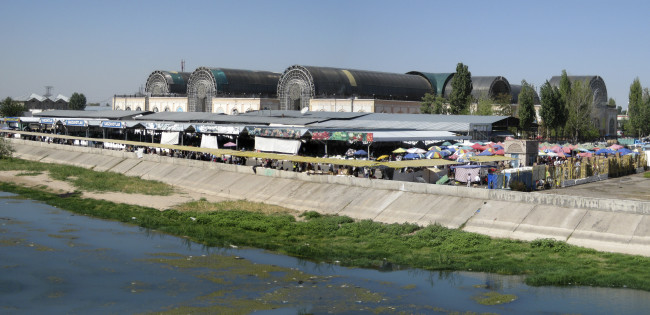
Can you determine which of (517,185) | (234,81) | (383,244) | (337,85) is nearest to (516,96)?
(337,85)

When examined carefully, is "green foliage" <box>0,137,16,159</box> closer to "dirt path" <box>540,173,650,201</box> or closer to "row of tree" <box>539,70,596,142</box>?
"dirt path" <box>540,173,650,201</box>

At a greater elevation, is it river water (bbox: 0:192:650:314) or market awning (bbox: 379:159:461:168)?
market awning (bbox: 379:159:461:168)

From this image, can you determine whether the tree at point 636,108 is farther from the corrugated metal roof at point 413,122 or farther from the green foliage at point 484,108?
the corrugated metal roof at point 413,122

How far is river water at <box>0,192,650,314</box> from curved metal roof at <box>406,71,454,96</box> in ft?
271

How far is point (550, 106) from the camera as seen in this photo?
101625 millimetres

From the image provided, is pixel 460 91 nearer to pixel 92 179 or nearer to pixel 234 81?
pixel 234 81

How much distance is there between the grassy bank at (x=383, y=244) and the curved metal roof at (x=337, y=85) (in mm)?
55208

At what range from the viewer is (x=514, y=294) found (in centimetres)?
2938

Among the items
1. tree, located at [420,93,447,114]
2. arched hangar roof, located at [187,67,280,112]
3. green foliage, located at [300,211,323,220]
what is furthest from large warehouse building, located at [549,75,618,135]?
green foliage, located at [300,211,323,220]

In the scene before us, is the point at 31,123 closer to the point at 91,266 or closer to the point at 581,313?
the point at 91,266

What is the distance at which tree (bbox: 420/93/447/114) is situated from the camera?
10488cm

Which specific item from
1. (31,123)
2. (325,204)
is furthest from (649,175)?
(31,123)

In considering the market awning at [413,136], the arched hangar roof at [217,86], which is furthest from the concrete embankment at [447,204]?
the arched hangar roof at [217,86]

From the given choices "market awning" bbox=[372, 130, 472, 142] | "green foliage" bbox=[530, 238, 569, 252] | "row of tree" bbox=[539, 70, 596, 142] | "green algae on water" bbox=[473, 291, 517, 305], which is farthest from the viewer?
"row of tree" bbox=[539, 70, 596, 142]
